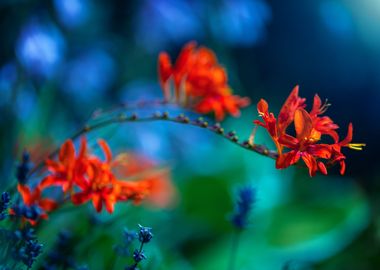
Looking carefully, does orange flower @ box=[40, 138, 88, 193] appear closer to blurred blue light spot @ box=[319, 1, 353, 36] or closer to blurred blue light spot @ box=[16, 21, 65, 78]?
blurred blue light spot @ box=[16, 21, 65, 78]

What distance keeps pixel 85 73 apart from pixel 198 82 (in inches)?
43.2

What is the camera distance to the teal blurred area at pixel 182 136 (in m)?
1.24

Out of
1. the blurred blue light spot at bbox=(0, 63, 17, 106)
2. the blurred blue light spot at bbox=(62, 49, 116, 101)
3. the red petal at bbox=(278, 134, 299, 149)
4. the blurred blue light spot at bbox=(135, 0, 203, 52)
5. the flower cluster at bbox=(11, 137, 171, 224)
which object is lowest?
the flower cluster at bbox=(11, 137, 171, 224)

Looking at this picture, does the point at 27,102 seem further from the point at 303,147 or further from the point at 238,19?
the point at 303,147

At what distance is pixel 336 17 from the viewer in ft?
8.45

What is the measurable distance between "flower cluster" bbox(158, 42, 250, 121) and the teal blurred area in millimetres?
93

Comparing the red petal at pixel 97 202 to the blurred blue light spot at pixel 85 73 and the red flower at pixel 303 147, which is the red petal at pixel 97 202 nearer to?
the red flower at pixel 303 147

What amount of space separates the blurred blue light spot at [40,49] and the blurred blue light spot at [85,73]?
35 centimetres

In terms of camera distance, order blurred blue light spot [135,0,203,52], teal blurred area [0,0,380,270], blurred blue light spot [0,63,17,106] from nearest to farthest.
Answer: teal blurred area [0,0,380,270] → blurred blue light spot [0,63,17,106] → blurred blue light spot [135,0,203,52]

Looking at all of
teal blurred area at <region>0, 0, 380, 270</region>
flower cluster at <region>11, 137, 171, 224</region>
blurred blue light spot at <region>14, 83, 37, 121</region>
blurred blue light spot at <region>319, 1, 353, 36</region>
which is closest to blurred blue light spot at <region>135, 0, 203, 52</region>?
teal blurred area at <region>0, 0, 380, 270</region>

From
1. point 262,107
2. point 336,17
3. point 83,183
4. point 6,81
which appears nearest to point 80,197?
point 83,183

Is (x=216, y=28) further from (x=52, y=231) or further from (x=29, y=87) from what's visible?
(x=52, y=231)

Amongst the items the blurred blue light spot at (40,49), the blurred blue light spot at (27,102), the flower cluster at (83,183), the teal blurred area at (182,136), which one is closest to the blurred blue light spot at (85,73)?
the teal blurred area at (182,136)

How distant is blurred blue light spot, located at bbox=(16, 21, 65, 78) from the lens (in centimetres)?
137
